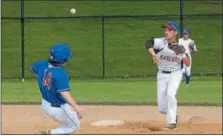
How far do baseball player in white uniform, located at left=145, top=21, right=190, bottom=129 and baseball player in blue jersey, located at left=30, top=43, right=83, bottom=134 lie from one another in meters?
2.39

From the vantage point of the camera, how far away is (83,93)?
17.3 metres

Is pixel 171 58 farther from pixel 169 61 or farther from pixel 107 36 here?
pixel 107 36

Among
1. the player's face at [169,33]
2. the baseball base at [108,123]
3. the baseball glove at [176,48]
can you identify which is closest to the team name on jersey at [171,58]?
the baseball glove at [176,48]

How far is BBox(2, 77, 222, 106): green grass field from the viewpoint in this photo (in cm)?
1500

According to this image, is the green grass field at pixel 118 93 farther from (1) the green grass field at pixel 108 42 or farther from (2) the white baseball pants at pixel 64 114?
(2) the white baseball pants at pixel 64 114

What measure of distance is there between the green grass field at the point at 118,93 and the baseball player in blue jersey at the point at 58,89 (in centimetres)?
613

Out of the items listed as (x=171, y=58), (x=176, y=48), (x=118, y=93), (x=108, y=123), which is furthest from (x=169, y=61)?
(x=118, y=93)

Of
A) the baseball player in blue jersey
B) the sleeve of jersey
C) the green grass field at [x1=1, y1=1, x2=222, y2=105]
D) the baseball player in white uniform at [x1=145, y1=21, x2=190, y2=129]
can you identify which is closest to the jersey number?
the baseball player in blue jersey

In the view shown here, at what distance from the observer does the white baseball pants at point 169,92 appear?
10.2 meters

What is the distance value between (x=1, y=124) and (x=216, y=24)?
82.5ft

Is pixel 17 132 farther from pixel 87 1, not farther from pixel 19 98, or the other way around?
pixel 87 1

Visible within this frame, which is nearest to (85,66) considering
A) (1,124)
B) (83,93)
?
(83,93)

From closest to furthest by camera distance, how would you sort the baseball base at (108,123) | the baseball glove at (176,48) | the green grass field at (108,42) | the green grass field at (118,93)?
the baseball glove at (176,48)
the baseball base at (108,123)
the green grass field at (118,93)
the green grass field at (108,42)

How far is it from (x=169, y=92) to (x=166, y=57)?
60cm
